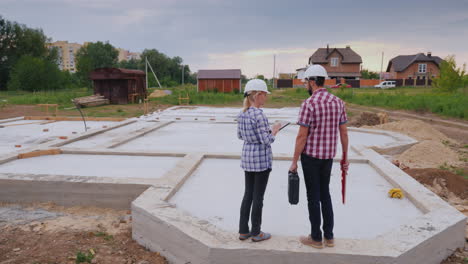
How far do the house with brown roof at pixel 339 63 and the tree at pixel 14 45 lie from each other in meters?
41.2

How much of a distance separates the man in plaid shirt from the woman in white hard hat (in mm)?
270

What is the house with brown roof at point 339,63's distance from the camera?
2004 inches

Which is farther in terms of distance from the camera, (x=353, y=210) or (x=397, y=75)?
(x=397, y=75)

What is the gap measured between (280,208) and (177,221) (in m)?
1.32

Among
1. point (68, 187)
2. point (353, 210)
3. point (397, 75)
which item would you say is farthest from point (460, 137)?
point (397, 75)

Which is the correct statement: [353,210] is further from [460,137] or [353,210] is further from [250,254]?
[460,137]

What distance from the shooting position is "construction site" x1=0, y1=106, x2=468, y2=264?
3.24m

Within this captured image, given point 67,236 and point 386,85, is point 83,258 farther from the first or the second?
point 386,85

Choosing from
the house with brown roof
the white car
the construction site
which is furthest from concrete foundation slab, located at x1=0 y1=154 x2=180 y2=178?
the house with brown roof

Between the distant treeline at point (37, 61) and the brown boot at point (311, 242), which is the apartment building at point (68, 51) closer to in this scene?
the distant treeline at point (37, 61)

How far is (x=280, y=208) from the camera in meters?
4.24

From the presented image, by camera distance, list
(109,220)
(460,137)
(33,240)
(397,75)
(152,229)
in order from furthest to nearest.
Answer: (397,75) < (460,137) < (109,220) < (33,240) < (152,229)

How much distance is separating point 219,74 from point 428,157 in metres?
26.9

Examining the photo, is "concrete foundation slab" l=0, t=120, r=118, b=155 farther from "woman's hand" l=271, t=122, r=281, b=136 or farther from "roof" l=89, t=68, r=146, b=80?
"roof" l=89, t=68, r=146, b=80
